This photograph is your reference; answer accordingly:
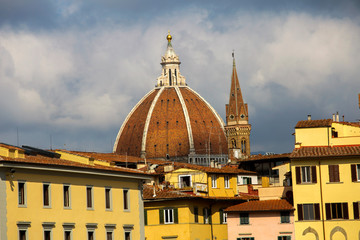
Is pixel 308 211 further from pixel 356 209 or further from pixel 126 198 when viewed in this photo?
pixel 126 198

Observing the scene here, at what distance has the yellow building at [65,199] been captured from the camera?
119ft

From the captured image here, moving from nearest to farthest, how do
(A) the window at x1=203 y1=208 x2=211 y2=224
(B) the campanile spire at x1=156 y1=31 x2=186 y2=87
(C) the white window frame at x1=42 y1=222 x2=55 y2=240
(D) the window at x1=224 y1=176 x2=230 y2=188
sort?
1. (C) the white window frame at x1=42 y1=222 x2=55 y2=240
2. (A) the window at x1=203 y1=208 x2=211 y2=224
3. (D) the window at x1=224 y1=176 x2=230 y2=188
4. (B) the campanile spire at x1=156 y1=31 x2=186 y2=87

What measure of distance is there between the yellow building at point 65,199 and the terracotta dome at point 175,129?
11749cm

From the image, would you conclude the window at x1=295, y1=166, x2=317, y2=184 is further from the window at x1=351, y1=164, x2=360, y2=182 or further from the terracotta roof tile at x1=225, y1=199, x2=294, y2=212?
the window at x1=351, y1=164, x2=360, y2=182

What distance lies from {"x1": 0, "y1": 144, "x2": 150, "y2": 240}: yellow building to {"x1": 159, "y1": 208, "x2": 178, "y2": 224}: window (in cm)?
814

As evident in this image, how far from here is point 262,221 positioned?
2104 inches

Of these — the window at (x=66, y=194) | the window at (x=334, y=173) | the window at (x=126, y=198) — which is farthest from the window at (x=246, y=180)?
the window at (x=66, y=194)

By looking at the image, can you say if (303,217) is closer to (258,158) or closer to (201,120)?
(258,158)

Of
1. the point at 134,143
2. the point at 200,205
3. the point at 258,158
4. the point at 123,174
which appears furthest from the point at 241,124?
the point at 123,174

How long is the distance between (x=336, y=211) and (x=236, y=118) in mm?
111991

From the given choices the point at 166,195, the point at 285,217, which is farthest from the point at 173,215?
the point at 285,217

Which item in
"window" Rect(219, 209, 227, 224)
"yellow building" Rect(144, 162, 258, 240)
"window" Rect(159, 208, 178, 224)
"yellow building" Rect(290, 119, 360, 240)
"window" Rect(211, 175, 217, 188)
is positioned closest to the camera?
"yellow building" Rect(290, 119, 360, 240)

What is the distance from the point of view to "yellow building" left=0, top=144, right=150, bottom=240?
119 ft

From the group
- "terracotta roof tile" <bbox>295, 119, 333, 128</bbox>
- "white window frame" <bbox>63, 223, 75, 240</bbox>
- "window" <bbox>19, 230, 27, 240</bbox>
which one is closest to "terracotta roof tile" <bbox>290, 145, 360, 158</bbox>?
"terracotta roof tile" <bbox>295, 119, 333, 128</bbox>
